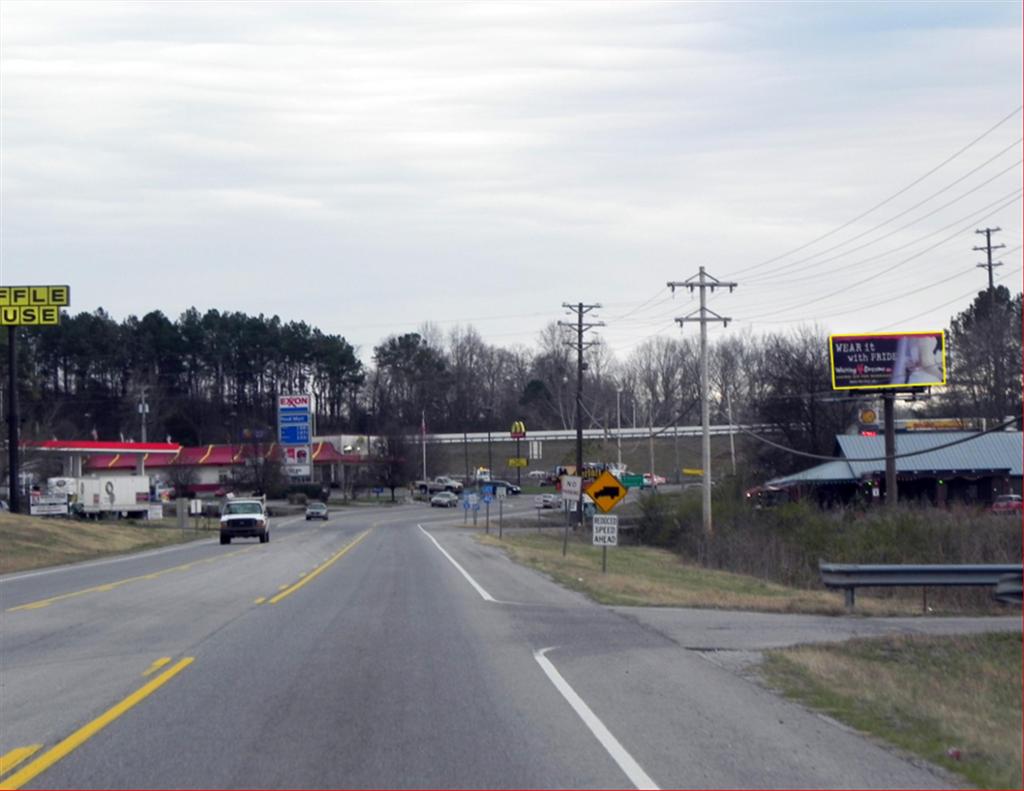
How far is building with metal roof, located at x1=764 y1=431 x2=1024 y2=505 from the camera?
216ft

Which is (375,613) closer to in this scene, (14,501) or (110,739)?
(110,739)

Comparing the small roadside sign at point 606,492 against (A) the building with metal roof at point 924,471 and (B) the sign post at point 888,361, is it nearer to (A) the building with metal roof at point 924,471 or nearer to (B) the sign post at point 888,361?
(B) the sign post at point 888,361

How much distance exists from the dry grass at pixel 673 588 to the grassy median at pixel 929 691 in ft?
18.2

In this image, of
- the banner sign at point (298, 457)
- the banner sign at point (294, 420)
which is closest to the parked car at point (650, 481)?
the banner sign at point (294, 420)

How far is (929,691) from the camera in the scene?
13.1 metres

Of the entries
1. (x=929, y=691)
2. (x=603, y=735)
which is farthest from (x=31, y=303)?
(x=603, y=735)

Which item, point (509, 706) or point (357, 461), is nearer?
point (509, 706)

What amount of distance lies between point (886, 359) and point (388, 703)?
5102cm

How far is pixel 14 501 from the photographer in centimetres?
5991

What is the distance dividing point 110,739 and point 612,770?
402cm

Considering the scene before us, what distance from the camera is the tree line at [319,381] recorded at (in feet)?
418

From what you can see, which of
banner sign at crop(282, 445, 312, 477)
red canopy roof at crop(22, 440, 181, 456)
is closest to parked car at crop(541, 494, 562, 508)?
banner sign at crop(282, 445, 312, 477)

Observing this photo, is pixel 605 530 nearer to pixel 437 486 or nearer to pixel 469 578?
pixel 469 578

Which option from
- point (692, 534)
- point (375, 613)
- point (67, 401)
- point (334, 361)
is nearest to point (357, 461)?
point (334, 361)
